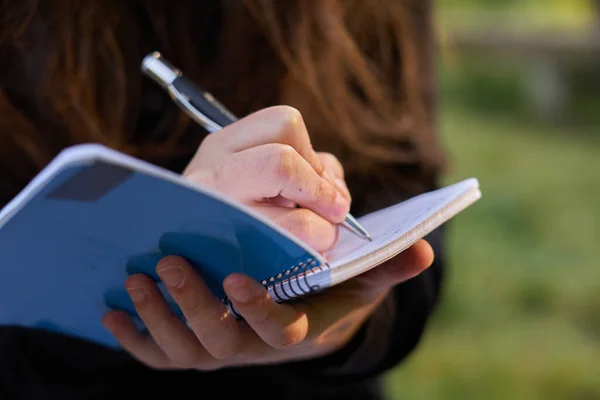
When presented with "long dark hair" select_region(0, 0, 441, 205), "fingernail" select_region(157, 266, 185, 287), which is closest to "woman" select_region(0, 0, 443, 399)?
"long dark hair" select_region(0, 0, 441, 205)

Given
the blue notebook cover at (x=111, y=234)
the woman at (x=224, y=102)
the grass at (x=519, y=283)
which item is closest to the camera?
the blue notebook cover at (x=111, y=234)

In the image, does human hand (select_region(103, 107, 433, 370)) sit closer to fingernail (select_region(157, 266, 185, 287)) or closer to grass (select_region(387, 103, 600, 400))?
fingernail (select_region(157, 266, 185, 287))

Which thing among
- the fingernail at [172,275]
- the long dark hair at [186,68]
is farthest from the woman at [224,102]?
the fingernail at [172,275]

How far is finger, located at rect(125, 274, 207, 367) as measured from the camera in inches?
12.4

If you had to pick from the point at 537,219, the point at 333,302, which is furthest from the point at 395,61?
the point at 537,219

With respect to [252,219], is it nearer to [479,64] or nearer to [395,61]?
[395,61]

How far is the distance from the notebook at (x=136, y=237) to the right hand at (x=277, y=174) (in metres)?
0.02

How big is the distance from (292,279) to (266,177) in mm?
44

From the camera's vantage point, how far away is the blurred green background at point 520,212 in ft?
3.01

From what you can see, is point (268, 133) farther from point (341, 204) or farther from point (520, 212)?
point (520, 212)

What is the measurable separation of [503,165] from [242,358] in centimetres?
106

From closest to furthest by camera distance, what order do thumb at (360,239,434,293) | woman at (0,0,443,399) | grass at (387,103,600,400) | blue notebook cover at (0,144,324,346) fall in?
blue notebook cover at (0,144,324,346) → thumb at (360,239,434,293) → woman at (0,0,443,399) → grass at (387,103,600,400)

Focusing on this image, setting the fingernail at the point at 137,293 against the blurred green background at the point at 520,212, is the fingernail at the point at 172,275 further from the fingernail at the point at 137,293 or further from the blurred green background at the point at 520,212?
the blurred green background at the point at 520,212

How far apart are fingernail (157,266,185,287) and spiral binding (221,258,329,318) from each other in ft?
0.12
